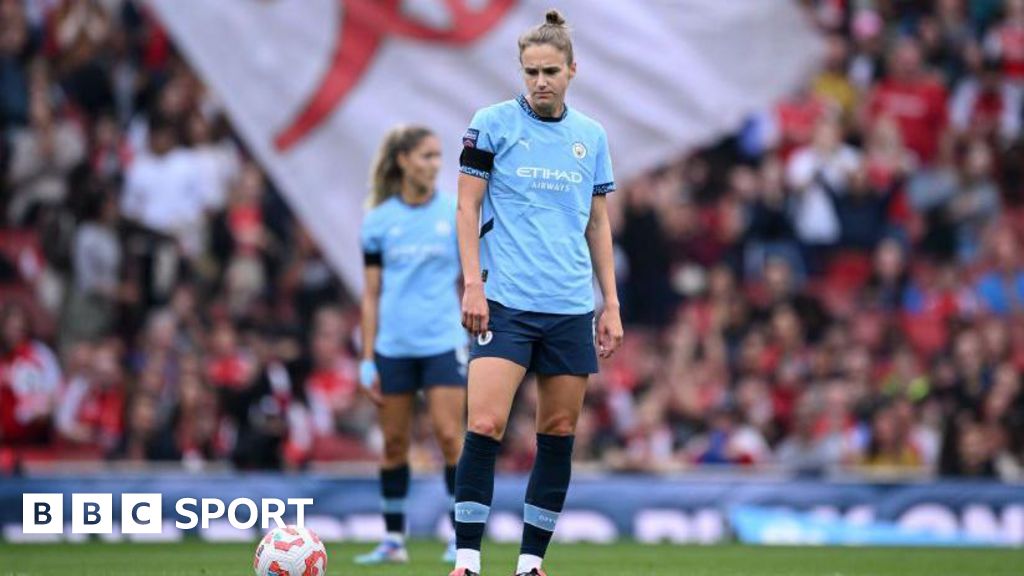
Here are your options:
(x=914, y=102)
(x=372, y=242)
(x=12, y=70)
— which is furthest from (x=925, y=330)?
(x=12, y=70)

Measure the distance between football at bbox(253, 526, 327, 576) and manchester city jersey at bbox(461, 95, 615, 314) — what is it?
1.51m

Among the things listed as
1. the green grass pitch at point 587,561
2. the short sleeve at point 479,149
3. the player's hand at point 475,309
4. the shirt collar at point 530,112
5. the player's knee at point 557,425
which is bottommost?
the green grass pitch at point 587,561

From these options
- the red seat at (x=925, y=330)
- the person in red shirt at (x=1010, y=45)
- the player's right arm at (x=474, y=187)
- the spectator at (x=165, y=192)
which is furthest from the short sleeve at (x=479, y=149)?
the person in red shirt at (x=1010, y=45)

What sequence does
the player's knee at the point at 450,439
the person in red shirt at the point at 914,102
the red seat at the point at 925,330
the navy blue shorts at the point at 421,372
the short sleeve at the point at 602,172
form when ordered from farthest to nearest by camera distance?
the person in red shirt at the point at 914,102
the red seat at the point at 925,330
the navy blue shorts at the point at 421,372
the player's knee at the point at 450,439
the short sleeve at the point at 602,172

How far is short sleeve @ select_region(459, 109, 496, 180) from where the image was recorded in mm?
8883

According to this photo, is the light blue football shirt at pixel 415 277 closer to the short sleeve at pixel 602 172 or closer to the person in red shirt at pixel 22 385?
the short sleeve at pixel 602 172

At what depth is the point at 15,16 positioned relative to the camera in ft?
62.4

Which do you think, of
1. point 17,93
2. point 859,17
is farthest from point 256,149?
point 859,17

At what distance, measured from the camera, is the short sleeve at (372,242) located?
1210 cm

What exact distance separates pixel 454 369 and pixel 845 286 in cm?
886

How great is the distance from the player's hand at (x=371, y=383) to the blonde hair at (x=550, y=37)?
11.8ft

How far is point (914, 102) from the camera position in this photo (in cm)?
2097

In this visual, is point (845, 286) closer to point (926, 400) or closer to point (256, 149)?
point (926, 400)

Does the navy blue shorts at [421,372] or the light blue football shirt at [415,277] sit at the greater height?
the light blue football shirt at [415,277]
